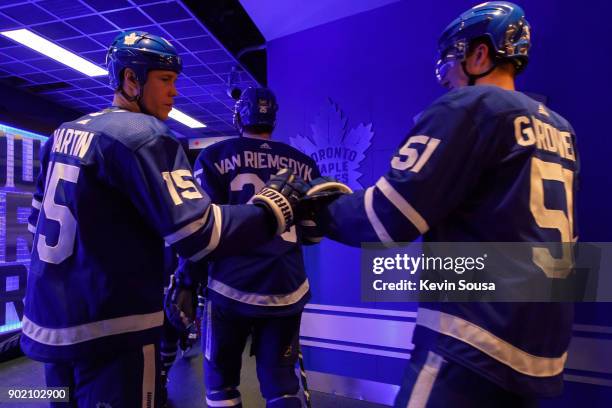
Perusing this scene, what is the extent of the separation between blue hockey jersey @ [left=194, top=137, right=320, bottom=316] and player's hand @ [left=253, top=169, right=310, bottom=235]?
605mm

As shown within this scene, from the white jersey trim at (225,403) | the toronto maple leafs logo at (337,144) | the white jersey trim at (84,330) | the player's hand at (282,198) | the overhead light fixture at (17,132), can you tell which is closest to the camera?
the white jersey trim at (84,330)

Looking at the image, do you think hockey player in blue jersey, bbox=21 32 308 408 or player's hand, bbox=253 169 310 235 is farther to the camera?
player's hand, bbox=253 169 310 235

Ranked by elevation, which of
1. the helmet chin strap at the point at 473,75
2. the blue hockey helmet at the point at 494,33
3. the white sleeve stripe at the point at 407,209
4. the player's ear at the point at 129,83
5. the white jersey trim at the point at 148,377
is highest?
the blue hockey helmet at the point at 494,33

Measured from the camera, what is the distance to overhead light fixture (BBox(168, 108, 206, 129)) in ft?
25.7

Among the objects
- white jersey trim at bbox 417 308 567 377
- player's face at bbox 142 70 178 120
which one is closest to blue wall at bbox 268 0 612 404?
white jersey trim at bbox 417 308 567 377

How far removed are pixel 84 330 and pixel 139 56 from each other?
0.94m

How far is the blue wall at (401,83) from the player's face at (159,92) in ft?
5.68

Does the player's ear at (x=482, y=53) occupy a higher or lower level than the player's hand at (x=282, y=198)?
higher

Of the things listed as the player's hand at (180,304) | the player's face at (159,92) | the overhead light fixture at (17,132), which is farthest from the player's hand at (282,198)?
the overhead light fixture at (17,132)

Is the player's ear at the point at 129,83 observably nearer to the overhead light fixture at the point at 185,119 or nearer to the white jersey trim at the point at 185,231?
the white jersey trim at the point at 185,231

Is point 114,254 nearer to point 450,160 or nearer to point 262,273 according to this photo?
point 262,273

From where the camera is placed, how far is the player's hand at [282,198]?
128cm

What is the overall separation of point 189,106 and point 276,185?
22.0ft

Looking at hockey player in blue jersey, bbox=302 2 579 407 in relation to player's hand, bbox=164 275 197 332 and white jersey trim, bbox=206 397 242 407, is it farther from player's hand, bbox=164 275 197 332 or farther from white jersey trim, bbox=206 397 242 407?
player's hand, bbox=164 275 197 332
